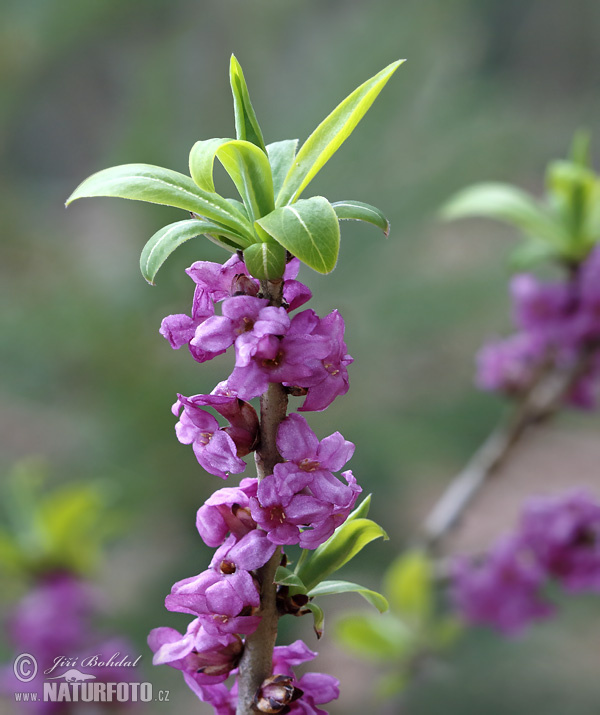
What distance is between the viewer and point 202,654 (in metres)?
0.44

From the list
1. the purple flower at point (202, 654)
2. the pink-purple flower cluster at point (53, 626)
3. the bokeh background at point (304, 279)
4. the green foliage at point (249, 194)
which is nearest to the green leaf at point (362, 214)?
the green foliage at point (249, 194)

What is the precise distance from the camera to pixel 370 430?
2.48 metres

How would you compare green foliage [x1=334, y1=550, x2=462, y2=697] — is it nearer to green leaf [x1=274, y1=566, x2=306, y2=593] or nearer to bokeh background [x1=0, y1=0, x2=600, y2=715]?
bokeh background [x1=0, y1=0, x2=600, y2=715]

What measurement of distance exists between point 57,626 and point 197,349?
1.01 metres

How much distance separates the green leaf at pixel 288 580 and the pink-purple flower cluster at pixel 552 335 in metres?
0.79

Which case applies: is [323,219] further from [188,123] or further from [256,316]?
[188,123]

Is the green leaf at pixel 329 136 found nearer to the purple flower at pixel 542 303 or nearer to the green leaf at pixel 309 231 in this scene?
the green leaf at pixel 309 231

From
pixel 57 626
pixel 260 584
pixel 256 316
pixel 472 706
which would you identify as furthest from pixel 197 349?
pixel 472 706

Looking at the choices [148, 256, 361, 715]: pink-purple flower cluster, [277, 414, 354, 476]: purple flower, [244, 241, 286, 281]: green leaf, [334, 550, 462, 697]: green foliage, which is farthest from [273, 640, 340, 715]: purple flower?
[334, 550, 462, 697]: green foliage

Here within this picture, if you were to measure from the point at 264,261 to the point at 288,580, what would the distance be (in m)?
0.18

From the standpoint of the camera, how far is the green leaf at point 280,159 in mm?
489

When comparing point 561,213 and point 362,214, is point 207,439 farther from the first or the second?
→ point 561,213

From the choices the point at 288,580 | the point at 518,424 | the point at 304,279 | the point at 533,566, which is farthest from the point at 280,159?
the point at 304,279

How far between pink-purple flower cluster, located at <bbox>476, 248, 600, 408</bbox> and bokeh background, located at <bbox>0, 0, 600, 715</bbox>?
3.23 feet
